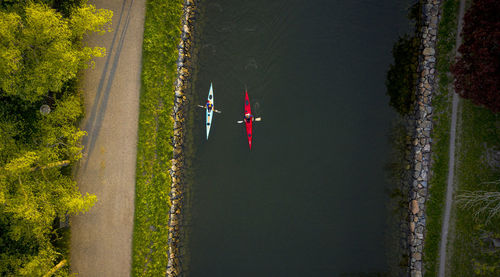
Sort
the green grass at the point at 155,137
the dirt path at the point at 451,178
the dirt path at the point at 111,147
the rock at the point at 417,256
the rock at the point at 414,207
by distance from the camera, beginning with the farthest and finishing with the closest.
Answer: the dirt path at the point at 111,147, the green grass at the point at 155,137, the rock at the point at 414,207, the rock at the point at 417,256, the dirt path at the point at 451,178

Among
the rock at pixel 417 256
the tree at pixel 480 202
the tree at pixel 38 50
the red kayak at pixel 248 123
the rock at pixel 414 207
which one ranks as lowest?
the rock at pixel 417 256

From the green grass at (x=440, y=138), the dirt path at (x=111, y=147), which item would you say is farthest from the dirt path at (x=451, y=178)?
the dirt path at (x=111, y=147)

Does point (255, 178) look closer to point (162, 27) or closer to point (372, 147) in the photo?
point (372, 147)

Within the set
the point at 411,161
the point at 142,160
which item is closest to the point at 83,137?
the point at 142,160

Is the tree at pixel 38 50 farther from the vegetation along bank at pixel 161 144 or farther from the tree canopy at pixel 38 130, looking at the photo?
the vegetation along bank at pixel 161 144

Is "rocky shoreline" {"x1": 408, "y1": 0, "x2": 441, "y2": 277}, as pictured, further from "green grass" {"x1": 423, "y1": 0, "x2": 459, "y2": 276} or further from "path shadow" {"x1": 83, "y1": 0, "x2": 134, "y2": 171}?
"path shadow" {"x1": 83, "y1": 0, "x2": 134, "y2": 171}

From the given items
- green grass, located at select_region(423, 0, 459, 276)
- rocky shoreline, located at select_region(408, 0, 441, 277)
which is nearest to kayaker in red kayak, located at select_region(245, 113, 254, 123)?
rocky shoreline, located at select_region(408, 0, 441, 277)
